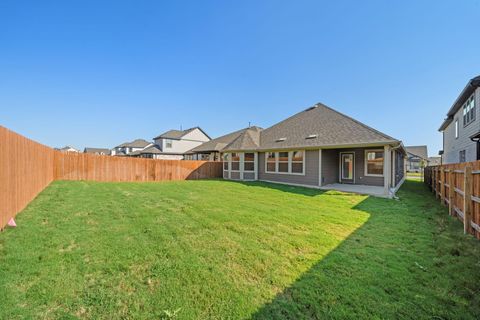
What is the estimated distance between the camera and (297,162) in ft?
44.3

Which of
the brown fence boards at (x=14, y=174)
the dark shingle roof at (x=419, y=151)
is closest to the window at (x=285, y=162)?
the brown fence boards at (x=14, y=174)

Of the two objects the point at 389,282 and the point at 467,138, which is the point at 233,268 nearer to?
the point at 389,282

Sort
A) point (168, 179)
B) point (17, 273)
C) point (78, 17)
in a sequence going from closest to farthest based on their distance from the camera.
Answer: point (17, 273) < point (78, 17) < point (168, 179)

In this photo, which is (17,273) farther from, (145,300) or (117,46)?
(117,46)

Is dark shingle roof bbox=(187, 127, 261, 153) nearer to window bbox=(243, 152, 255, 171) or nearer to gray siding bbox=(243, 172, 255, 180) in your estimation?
window bbox=(243, 152, 255, 171)

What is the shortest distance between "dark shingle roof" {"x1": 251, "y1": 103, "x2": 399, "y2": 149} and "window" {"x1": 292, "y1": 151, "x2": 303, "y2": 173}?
2.08ft

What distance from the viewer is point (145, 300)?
8.08 feet

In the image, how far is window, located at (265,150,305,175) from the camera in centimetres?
1333

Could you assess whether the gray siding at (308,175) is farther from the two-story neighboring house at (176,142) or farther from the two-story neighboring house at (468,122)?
the two-story neighboring house at (176,142)

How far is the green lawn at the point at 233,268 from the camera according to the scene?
2.34 meters

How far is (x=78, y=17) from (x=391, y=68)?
1712 centimetres

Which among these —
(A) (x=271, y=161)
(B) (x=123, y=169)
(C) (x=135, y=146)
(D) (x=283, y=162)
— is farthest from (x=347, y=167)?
(C) (x=135, y=146)

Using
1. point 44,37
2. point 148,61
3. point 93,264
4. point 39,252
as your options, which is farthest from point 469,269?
point 148,61

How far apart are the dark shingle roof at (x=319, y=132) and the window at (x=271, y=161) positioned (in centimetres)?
64
